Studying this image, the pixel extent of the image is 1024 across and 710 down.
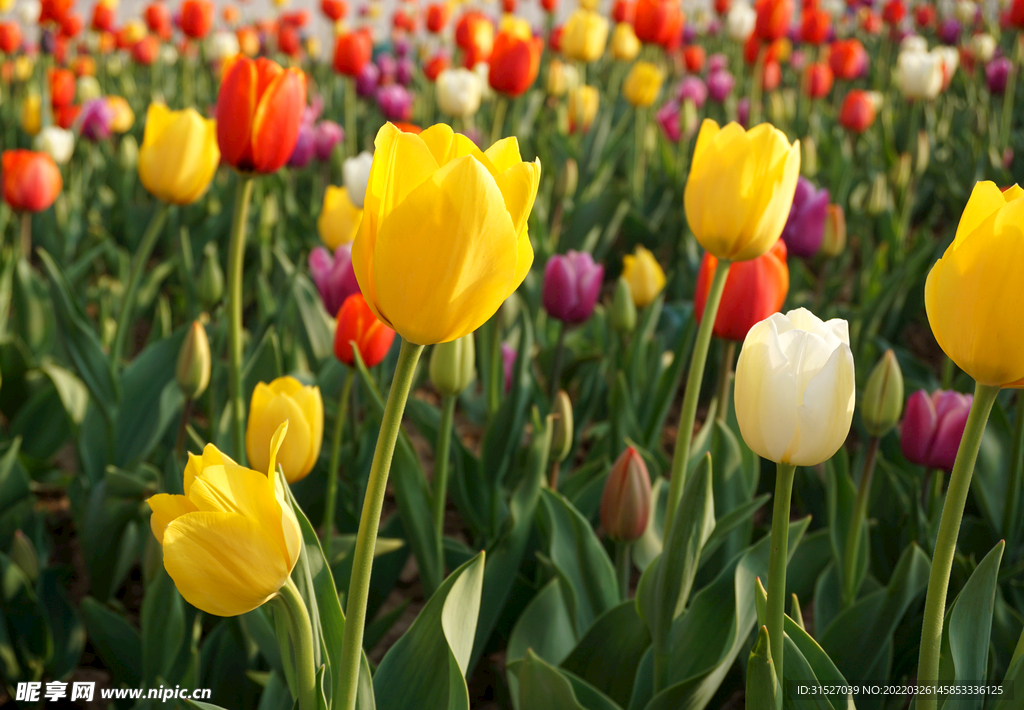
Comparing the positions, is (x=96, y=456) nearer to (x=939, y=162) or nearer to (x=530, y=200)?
(x=530, y=200)

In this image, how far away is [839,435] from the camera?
0.61m

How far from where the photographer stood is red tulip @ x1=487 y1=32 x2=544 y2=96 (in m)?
2.09

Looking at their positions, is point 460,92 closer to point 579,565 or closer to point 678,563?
point 579,565

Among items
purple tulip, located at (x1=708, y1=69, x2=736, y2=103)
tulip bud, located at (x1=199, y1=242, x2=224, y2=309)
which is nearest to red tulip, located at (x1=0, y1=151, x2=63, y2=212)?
tulip bud, located at (x1=199, y1=242, x2=224, y2=309)

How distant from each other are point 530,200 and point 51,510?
1511mm

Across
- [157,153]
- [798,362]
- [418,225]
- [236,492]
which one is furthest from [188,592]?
[157,153]

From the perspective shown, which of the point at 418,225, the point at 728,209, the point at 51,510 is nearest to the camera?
the point at 418,225

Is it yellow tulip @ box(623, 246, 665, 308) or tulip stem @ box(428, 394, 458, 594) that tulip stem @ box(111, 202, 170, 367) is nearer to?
tulip stem @ box(428, 394, 458, 594)

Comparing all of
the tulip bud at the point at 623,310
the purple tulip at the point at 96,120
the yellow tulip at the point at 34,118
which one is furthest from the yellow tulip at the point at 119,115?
the tulip bud at the point at 623,310

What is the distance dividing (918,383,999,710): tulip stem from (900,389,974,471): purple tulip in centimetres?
53

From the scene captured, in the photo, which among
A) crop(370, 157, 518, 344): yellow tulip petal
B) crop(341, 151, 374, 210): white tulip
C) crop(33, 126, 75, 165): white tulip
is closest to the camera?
crop(370, 157, 518, 344): yellow tulip petal

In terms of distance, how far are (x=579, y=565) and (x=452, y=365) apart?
0.29m

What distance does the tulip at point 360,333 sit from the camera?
3.48ft

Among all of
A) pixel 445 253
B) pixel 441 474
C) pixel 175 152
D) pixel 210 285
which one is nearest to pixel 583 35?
pixel 210 285
